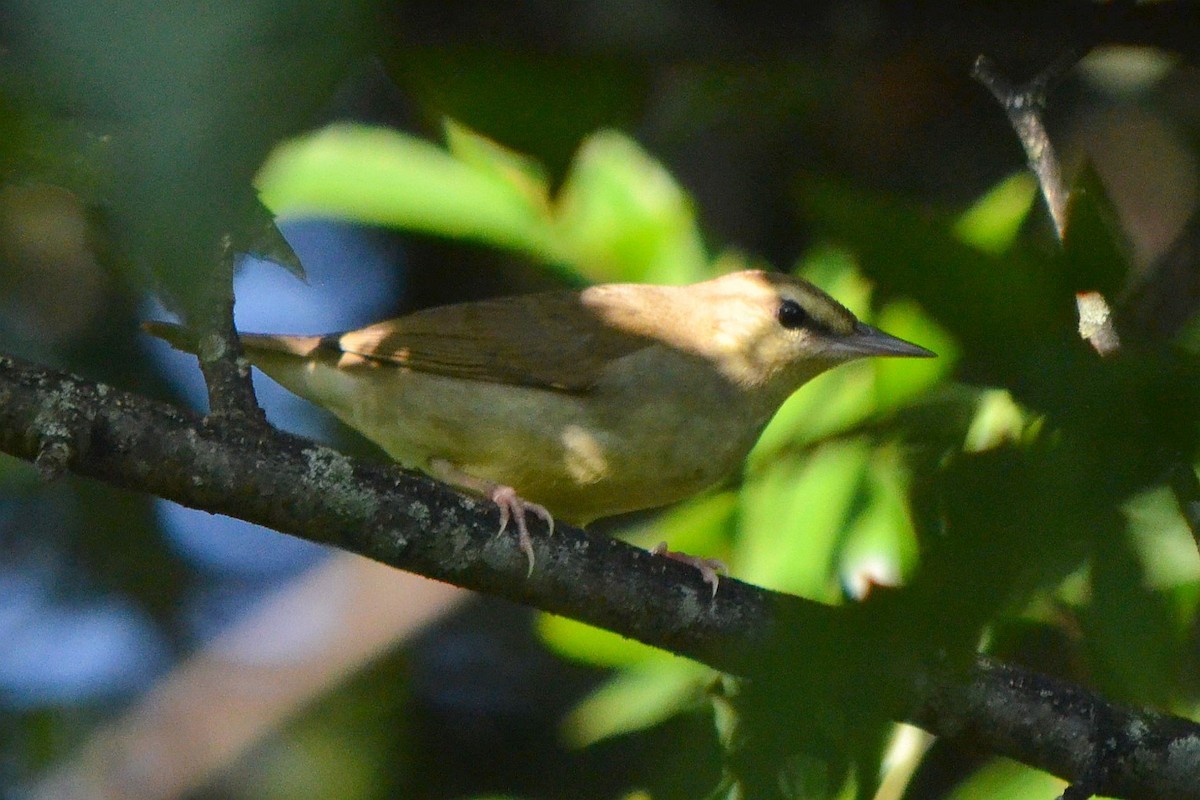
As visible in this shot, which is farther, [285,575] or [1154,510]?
[285,575]

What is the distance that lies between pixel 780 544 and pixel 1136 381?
2850mm

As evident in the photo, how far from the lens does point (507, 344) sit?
5.18 meters

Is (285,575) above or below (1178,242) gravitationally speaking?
below

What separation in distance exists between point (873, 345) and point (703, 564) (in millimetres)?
1192

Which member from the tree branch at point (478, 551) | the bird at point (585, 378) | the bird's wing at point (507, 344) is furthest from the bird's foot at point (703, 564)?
the bird's wing at point (507, 344)

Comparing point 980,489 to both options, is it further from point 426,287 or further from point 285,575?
point 285,575

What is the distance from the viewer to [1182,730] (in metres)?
3.18

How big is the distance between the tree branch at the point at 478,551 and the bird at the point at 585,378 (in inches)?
44.1

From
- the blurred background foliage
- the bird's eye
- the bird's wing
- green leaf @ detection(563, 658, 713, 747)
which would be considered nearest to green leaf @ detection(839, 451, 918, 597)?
the blurred background foliage

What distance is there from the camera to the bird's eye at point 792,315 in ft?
17.0

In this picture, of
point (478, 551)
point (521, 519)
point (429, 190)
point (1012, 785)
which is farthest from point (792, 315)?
point (478, 551)

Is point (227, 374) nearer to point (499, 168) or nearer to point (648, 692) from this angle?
point (648, 692)

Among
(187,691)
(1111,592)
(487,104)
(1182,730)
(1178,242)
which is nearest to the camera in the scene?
(1111,592)

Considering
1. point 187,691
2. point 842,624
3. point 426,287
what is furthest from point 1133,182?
point 842,624
